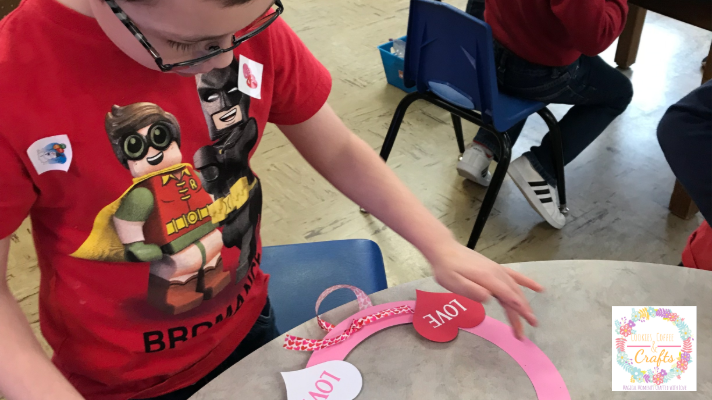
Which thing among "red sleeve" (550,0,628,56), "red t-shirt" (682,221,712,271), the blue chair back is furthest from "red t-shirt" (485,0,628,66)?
"red t-shirt" (682,221,712,271)

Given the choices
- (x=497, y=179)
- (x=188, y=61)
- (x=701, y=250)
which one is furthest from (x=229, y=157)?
(x=497, y=179)

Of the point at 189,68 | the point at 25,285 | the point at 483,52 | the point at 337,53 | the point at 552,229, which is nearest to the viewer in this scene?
the point at 189,68

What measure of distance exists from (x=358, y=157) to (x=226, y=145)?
0.66 feet

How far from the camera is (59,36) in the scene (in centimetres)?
58

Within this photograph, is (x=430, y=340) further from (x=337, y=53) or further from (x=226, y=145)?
(x=337, y=53)

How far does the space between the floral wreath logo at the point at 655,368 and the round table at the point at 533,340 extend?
11mm

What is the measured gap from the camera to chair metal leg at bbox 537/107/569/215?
1719 millimetres

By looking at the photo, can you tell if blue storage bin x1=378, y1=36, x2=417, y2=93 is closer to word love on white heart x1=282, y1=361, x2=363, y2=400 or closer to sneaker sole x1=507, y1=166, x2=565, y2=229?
sneaker sole x1=507, y1=166, x2=565, y2=229

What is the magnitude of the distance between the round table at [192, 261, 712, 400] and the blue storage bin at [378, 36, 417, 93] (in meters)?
1.86

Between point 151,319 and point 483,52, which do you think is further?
point 483,52

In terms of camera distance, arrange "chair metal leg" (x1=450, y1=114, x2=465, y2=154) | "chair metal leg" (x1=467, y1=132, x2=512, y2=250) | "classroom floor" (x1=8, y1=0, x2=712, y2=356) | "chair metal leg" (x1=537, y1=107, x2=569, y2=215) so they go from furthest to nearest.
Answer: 1. "chair metal leg" (x1=450, y1=114, x2=465, y2=154)
2. "classroom floor" (x1=8, y1=0, x2=712, y2=356)
3. "chair metal leg" (x1=537, y1=107, x2=569, y2=215)
4. "chair metal leg" (x1=467, y1=132, x2=512, y2=250)

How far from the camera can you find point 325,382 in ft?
2.02

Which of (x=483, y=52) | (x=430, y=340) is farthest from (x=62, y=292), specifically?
(x=483, y=52)

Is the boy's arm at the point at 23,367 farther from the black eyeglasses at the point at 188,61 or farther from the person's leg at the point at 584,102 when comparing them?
the person's leg at the point at 584,102
